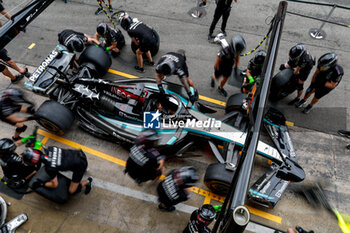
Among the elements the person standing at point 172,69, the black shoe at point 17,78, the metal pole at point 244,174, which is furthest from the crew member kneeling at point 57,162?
the metal pole at point 244,174

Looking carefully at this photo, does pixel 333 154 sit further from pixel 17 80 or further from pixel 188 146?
pixel 17 80

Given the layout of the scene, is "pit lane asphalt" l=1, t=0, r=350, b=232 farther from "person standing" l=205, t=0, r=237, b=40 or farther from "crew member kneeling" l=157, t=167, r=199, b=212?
"crew member kneeling" l=157, t=167, r=199, b=212

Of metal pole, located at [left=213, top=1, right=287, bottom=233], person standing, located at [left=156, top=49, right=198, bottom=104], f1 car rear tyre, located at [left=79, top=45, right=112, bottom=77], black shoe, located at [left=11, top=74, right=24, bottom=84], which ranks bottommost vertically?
black shoe, located at [left=11, top=74, right=24, bottom=84]

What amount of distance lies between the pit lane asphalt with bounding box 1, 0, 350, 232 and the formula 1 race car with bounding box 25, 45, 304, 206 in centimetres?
61

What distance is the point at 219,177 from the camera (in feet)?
14.1

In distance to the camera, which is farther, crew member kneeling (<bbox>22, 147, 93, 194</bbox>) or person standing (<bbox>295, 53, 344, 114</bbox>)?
person standing (<bbox>295, 53, 344, 114</bbox>)

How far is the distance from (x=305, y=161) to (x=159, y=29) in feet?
18.1

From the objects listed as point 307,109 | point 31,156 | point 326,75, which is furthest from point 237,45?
point 31,156

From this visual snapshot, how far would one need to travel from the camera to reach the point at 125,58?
7086mm

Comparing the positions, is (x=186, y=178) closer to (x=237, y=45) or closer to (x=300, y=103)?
(x=237, y=45)

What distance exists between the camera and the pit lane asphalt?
451 centimetres

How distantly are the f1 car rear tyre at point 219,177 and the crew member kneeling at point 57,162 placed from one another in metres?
2.22

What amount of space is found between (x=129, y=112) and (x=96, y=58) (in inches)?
73.1

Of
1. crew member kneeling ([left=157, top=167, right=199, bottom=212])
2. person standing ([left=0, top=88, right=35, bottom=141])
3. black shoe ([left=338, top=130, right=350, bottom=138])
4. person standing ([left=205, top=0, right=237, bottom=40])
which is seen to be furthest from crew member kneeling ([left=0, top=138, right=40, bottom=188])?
black shoe ([left=338, top=130, right=350, bottom=138])
